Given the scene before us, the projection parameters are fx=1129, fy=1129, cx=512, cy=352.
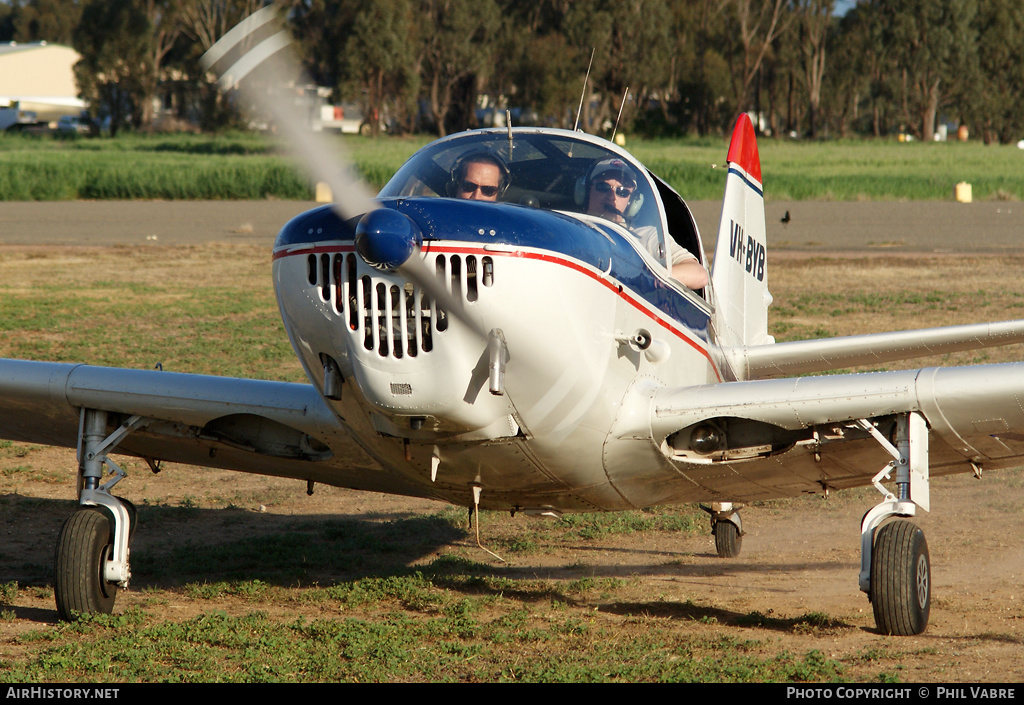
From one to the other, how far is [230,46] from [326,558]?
4.11 m

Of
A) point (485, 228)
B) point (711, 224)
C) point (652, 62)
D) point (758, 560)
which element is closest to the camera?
point (485, 228)

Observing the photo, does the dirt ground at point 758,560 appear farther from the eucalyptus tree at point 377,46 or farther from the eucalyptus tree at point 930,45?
the eucalyptus tree at point 930,45

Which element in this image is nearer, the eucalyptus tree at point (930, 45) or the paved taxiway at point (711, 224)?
the paved taxiway at point (711, 224)

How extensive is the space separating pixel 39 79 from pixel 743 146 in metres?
126

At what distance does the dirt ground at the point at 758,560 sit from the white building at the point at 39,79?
116 meters

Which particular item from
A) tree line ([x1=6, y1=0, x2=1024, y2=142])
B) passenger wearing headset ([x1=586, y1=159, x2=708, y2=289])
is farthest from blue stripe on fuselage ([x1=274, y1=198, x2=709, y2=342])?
tree line ([x1=6, y1=0, x2=1024, y2=142])

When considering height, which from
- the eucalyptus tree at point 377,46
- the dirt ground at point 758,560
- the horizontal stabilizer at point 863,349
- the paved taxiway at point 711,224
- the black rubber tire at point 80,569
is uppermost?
the eucalyptus tree at point 377,46

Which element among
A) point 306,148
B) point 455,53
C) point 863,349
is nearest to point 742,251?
point 863,349

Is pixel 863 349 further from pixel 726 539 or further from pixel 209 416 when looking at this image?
pixel 209 416

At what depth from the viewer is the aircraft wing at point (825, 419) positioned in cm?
Answer: 535

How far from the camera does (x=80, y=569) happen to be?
576 cm

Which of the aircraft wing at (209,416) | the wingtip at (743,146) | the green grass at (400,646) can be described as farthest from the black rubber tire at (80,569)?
the wingtip at (743,146)

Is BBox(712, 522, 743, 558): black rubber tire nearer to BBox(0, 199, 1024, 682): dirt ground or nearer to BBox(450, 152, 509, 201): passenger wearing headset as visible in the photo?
BBox(0, 199, 1024, 682): dirt ground
